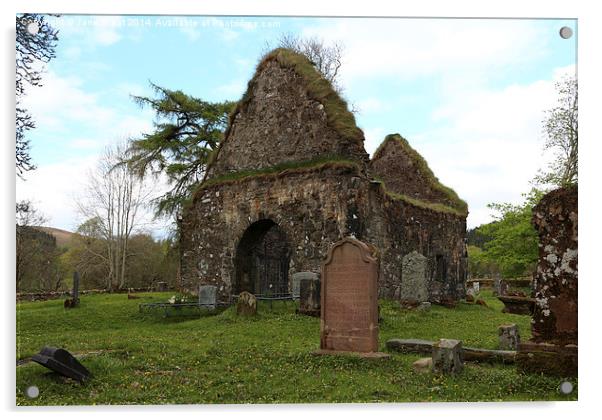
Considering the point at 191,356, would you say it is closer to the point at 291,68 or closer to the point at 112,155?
the point at 291,68

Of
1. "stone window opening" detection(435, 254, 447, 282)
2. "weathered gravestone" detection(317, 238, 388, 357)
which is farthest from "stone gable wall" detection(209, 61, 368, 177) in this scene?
"weathered gravestone" detection(317, 238, 388, 357)

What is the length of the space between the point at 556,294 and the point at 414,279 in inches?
360

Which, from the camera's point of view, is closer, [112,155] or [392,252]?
[392,252]

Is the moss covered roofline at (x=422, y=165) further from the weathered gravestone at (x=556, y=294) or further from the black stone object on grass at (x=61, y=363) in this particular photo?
the black stone object on grass at (x=61, y=363)

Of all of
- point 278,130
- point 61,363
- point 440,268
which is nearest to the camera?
point 61,363

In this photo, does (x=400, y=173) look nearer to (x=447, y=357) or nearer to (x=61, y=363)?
(x=447, y=357)

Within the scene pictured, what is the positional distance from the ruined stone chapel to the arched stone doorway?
4cm

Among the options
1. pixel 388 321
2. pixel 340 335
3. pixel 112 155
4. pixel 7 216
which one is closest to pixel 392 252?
pixel 388 321

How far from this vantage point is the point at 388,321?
476 inches

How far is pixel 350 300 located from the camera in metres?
8.17

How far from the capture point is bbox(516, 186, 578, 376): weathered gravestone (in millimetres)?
6574

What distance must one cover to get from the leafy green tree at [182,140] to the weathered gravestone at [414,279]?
40.9ft

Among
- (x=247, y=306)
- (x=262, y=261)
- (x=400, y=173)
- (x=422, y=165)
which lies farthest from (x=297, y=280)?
(x=422, y=165)

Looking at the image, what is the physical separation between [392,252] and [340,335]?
8325 millimetres
